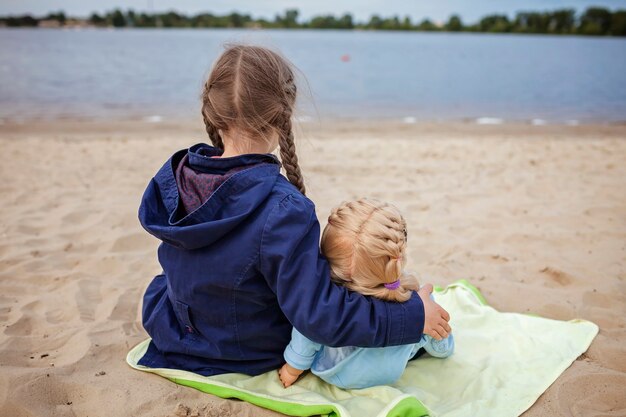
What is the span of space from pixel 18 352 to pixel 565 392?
8.26 ft

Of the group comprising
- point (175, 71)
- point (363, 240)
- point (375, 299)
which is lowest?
point (175, 71)

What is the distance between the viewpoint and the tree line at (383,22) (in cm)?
9338

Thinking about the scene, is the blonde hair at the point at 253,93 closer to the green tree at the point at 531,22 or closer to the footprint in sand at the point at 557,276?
the footprint in sand at the point at 557,276

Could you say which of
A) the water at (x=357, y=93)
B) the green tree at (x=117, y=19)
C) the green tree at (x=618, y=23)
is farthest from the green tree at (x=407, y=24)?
the water at (x=357, y=93)

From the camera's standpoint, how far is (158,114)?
42.6ft

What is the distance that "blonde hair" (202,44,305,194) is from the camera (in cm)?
201

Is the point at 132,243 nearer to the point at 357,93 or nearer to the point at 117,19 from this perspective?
the point at 357,93

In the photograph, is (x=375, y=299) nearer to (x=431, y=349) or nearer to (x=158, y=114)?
(x=431, y=349)

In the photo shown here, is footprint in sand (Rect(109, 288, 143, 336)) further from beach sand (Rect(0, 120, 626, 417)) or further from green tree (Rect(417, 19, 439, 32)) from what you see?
green tree (Rect(417, 19, 439, 32))

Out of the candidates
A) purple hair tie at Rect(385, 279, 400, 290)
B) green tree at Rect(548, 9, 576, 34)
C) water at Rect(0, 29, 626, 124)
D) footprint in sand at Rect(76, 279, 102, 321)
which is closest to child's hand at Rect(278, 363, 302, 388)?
purple hair tie at Rect(385, 279, 400, 290)

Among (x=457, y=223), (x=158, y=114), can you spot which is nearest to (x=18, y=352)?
(x=457, y=223)

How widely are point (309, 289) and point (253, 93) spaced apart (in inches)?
30.1

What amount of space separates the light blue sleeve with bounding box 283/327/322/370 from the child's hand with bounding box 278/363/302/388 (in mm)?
41

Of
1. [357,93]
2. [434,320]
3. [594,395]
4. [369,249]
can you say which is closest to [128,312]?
[369,249]
